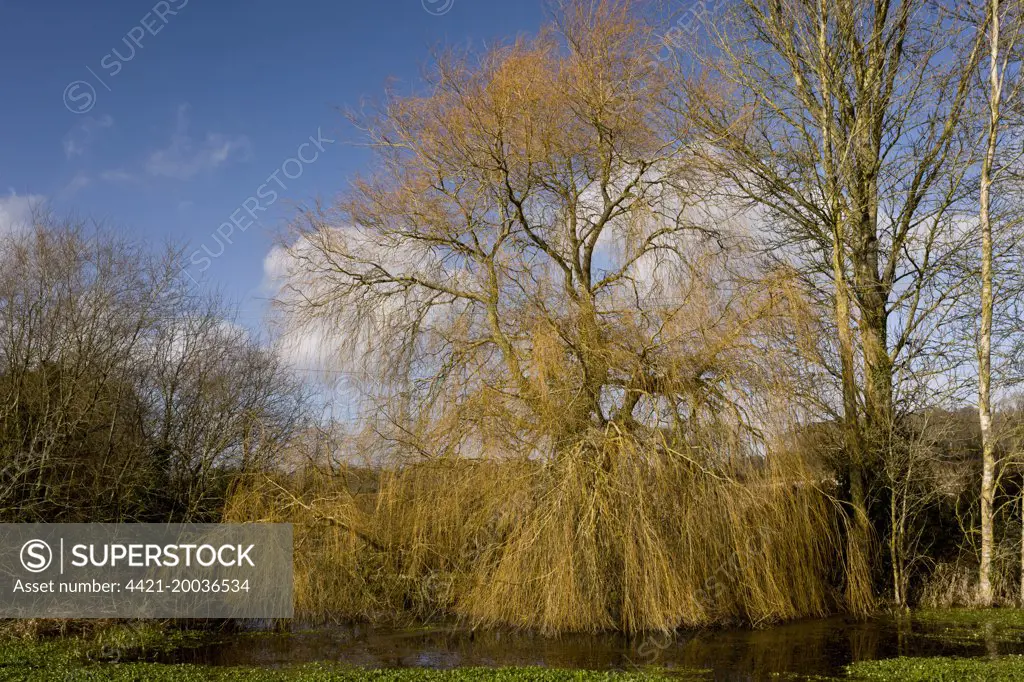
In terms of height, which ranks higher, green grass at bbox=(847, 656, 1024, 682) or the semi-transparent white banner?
the semi-transparent white banner

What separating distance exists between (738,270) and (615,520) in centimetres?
511

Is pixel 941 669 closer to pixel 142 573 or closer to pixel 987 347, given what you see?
pixel 987 347

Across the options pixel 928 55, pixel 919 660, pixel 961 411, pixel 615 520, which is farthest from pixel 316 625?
pixel 928 55

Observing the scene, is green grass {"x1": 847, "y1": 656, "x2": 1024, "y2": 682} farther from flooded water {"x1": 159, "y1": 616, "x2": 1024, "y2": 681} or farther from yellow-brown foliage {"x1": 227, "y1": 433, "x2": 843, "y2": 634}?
yellow-brown foliage {"x1": 227, "y1": 433, "x2": 843, "y2": 634}

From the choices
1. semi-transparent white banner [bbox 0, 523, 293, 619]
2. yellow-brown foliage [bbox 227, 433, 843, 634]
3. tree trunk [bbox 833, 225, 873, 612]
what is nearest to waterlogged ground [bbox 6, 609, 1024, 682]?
yellow-brown foliage [bbox 227, 433, 843, 634]

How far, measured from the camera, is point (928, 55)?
1439 cm

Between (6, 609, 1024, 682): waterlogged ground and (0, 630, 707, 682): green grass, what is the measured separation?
19 millimetres

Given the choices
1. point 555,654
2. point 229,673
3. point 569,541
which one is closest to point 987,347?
point 569,541

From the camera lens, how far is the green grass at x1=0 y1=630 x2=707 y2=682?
8203 mm

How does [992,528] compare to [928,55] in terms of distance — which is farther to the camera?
[928,55]

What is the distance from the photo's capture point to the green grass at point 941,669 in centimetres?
803

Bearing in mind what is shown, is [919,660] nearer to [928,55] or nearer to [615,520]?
[615,520]

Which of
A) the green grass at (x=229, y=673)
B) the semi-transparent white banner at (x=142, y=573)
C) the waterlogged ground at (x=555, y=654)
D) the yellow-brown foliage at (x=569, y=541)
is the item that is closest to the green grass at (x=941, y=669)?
the waterlogged ground at (x=555, y=654)

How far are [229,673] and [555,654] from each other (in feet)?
11.4
